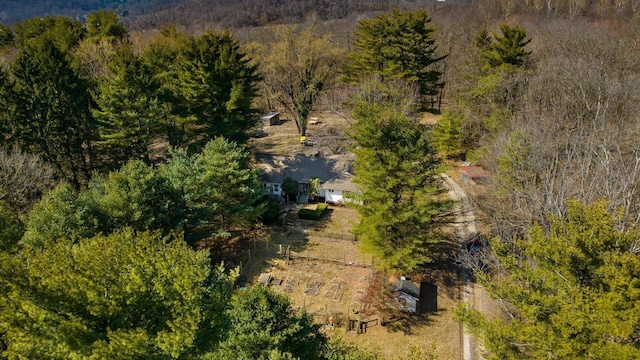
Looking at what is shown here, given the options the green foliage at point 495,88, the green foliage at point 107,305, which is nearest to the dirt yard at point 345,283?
the green foliage at point 107,305

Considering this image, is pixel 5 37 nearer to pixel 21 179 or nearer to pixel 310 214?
pixel 21 179

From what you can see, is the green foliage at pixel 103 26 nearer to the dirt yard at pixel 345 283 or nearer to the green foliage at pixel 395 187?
the dirt yard at pixel 345 283

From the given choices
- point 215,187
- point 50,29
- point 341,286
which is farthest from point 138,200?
point 50,29

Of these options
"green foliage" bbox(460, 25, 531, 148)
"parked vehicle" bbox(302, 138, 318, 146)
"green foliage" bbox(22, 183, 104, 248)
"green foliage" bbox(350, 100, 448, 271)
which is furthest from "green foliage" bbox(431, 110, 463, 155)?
"green foliage" bbox(22, 183, 104, 248)

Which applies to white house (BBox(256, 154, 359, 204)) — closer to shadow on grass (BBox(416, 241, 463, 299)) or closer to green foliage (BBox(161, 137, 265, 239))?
green foliage (BBox(161, 137, 265, 239))

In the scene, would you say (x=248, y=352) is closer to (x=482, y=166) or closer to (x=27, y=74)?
(x=27, y=74)

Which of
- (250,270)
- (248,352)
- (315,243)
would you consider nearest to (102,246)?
(248,352)
